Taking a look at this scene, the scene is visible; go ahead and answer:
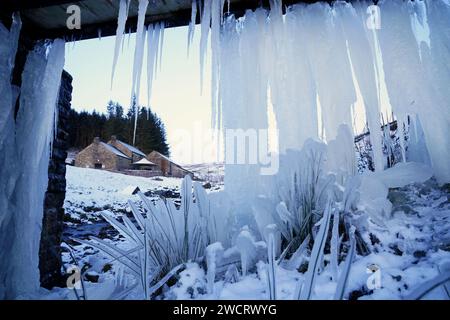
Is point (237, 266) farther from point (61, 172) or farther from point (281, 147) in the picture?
point (61, 172)

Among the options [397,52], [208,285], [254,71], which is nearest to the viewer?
[208,285]

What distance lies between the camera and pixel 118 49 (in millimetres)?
1671

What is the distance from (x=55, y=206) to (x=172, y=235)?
1.49m

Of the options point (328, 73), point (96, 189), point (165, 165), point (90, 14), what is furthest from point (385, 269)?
point (165, 165)

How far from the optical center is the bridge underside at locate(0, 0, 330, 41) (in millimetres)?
1632

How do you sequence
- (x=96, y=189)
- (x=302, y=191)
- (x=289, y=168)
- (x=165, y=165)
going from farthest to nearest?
(x=165, y=165), (x=96, y=189), (x=289, y=168), (x=302, y=191)

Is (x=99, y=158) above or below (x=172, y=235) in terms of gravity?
above

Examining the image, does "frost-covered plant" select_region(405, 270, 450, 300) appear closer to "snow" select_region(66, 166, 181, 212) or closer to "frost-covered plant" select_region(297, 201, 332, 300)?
"frost-covered plant" select_region(297, 201, 332, 300)

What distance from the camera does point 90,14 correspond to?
175 cm

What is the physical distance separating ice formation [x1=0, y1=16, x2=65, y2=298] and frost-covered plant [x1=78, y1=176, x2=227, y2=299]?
0.81 metres

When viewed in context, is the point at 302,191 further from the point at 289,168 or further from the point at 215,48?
the point at 215,48

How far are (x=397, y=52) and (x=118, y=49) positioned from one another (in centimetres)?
184

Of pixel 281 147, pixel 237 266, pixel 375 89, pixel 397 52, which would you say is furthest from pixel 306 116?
pixel 237 266

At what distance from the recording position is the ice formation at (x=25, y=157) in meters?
1.64
